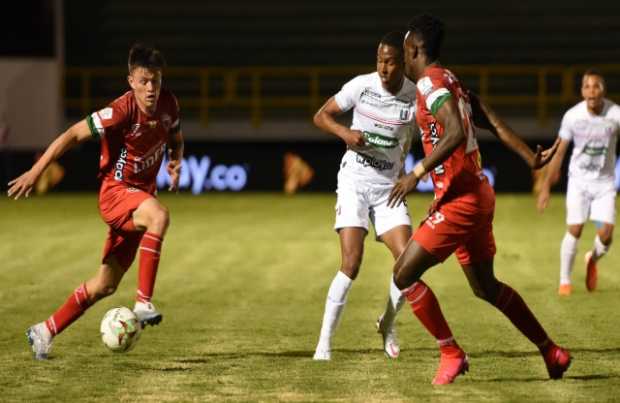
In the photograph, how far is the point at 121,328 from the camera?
8.15 metres

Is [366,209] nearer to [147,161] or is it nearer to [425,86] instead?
[147,161]

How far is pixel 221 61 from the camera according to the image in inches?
1282

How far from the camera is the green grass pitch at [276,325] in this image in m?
7.28

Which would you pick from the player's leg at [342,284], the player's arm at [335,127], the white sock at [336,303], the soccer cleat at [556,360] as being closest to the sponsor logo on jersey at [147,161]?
the player's arm at [335,127]

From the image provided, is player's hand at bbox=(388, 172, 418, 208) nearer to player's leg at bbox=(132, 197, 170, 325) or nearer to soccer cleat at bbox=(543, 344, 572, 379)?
soccer cleat at bbox=(543, 344, 572, 379)

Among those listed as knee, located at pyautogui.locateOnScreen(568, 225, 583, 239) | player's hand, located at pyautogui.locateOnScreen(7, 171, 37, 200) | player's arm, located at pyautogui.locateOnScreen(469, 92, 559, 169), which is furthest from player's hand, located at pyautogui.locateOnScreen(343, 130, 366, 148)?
knee, located at pyautogui.locateOnScreen(568, 225, 583, 239)

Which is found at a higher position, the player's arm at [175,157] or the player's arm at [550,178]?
the player's arm at [175,157]

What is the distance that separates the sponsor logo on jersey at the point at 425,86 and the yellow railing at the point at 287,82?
22.1 metres

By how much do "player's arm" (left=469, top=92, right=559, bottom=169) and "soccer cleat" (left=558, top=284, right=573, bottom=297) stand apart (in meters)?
4.96

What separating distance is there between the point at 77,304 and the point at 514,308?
2.78 meters

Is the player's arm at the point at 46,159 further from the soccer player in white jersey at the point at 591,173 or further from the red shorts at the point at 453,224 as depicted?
the soccer player in white jersey at the point at 591,173

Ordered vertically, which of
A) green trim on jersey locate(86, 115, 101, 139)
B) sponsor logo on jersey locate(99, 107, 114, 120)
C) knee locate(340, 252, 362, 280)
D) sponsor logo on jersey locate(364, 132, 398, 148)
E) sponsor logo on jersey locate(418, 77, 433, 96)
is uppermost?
sponsor logo on jersey locate(418, 77, 433, 96)

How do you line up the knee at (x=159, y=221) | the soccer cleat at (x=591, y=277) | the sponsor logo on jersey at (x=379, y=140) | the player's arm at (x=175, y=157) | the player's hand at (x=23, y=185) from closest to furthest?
the player's hand at (x=23, y=185) < the knee at (x=159, y=221) < the sponsor logo on jersey at (x=379, y=140) < the player's arm at (x=175, y=157) < the soccer cleat at (x=591, y=277)

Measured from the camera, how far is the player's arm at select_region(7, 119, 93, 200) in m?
7.72
